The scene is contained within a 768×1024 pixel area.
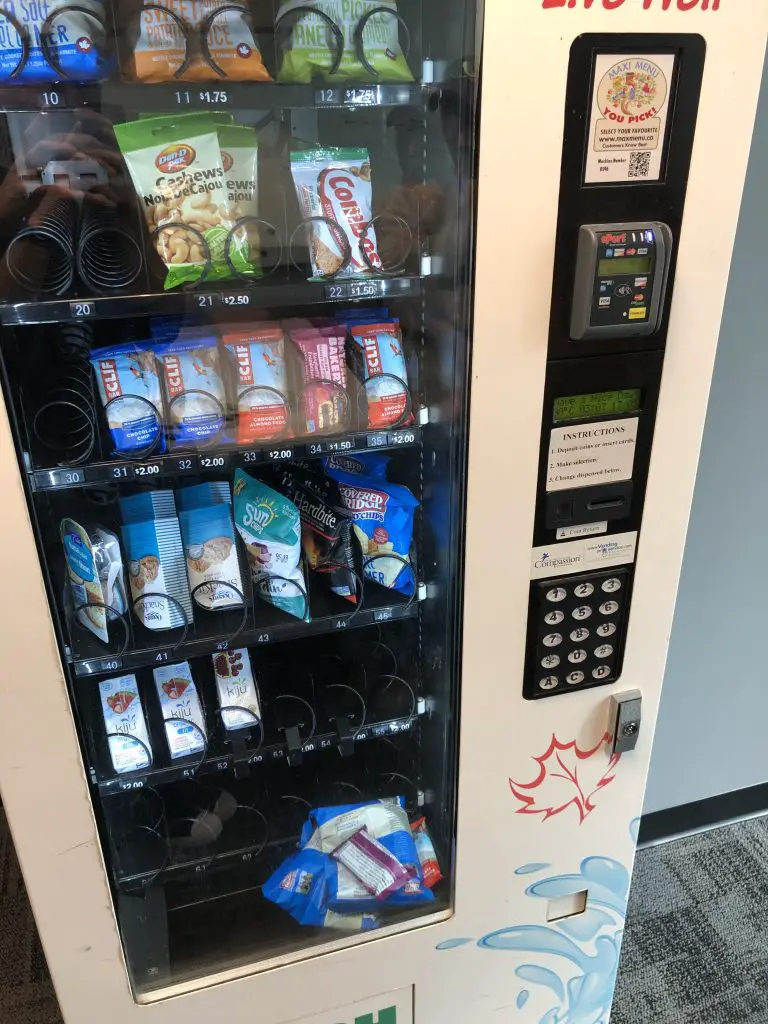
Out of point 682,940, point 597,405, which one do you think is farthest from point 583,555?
point 682,940

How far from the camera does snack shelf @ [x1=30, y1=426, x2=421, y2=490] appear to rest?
0.95m

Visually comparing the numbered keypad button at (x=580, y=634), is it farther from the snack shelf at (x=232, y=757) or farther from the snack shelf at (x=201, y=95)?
the snack shelf at (x=201, y=95)

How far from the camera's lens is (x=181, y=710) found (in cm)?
126

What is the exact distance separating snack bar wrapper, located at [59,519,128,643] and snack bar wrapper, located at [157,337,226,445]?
0.19 m

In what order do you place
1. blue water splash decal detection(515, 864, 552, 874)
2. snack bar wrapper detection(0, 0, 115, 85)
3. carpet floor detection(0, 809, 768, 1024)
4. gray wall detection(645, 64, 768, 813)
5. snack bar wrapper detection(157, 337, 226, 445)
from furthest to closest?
carpet floor detection(0, 809, 768, 1024) → gray wall detection(645, 64, 768, 813) → blue water splash decal detection(515, 864, 552, 874) → snack bar wrapper detection(157, 337, 226, 445) → snack bar wrapper detection(0, 0, 115, 85)

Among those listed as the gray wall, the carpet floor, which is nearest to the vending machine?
the carpet floor

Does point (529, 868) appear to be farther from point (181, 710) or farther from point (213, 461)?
point (213, 461)

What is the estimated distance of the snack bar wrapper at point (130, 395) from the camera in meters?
1.05

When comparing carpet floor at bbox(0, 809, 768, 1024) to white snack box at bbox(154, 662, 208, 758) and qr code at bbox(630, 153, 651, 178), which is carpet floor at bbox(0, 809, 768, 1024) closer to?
white snack box at bbox(154, 662, 208, 758)

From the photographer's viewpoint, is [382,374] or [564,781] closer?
[382,374]

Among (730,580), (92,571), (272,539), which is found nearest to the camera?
(92,571)

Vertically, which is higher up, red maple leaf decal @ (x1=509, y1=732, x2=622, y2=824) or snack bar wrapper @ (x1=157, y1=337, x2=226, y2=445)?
snack bar wrapper @ (x1=157, y1=337, x2=226, y2=445)

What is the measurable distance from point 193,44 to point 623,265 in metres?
0.56

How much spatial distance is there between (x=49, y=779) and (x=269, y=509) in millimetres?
475
